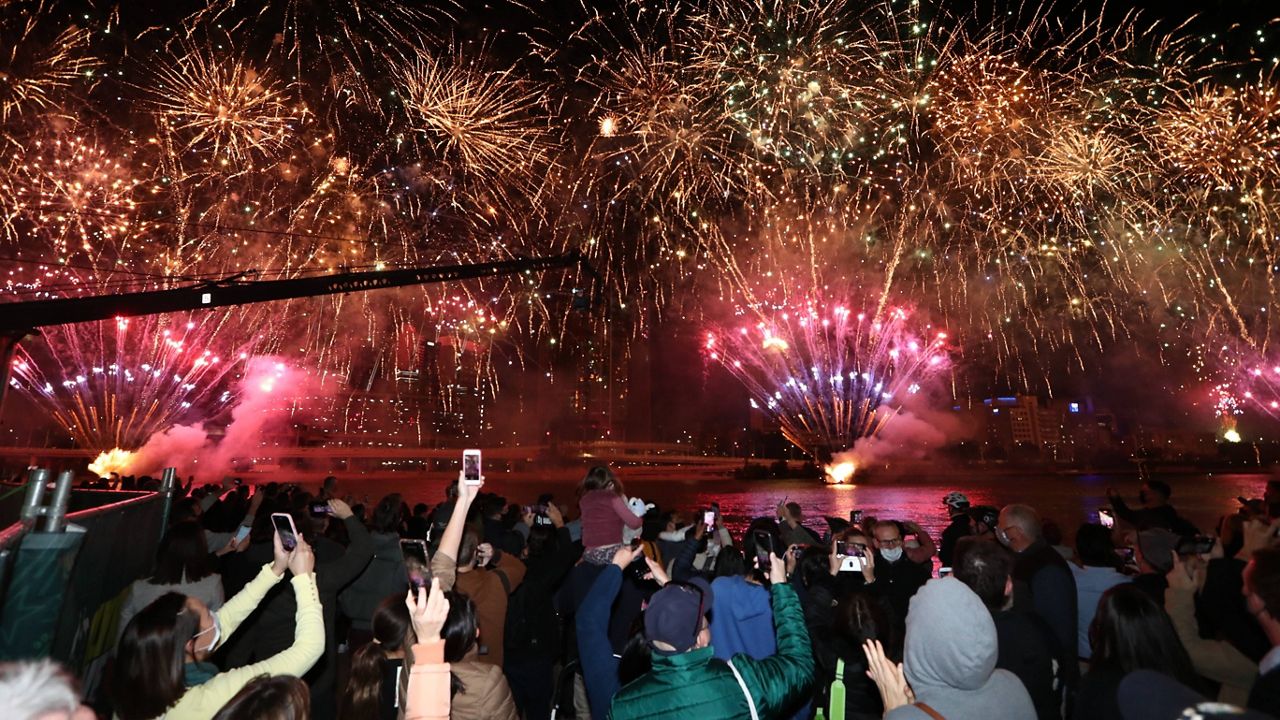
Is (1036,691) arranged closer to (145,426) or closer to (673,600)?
(673,600)

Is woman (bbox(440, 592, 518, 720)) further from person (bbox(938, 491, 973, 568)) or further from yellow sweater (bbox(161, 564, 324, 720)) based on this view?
person (bbox(938, 491, 973, 568))

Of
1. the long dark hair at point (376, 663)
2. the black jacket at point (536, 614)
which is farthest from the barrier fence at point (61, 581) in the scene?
the black jacket at point (536, 614)

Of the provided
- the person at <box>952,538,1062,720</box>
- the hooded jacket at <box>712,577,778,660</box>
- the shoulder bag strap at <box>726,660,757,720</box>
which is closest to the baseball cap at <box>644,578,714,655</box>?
the shoulder bag strap at <box>726,660,757,720</box>

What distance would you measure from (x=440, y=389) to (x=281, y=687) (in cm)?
9921

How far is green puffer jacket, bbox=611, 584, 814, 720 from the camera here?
236 centimetres

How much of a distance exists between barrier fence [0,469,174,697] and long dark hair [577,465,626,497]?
127 inches

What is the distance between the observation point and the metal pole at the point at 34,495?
2.96 metres

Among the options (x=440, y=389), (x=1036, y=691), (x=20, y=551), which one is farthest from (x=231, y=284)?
(x=440, y=389)

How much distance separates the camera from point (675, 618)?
2398 mm

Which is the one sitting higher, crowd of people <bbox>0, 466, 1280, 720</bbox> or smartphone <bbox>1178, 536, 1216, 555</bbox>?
smartphone <bbox>1178, 536, 1216, 555</bbox>

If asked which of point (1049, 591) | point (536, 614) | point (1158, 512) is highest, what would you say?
point (1158, 512)

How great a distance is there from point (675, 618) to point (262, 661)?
6.86 ft

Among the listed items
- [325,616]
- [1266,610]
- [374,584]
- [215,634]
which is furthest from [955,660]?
[374,584]

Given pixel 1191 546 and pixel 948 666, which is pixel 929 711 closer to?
pixel 948 666
